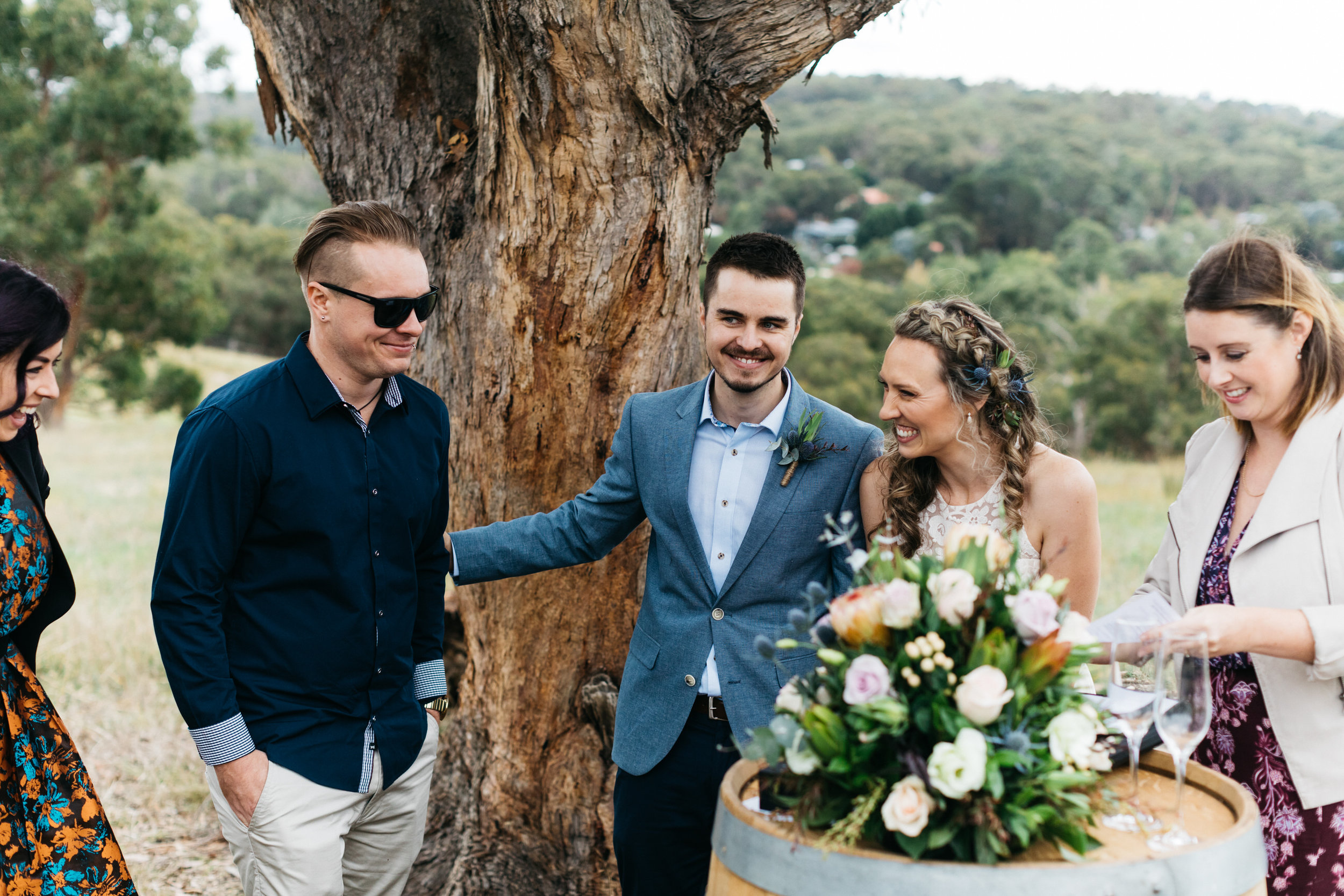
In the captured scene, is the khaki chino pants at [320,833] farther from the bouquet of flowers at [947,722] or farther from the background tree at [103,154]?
the background tree at [103,154]

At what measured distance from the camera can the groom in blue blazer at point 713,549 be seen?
119 inches

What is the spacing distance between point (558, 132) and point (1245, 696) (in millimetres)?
2618

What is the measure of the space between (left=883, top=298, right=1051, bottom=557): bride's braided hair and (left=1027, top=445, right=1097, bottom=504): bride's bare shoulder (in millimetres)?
30

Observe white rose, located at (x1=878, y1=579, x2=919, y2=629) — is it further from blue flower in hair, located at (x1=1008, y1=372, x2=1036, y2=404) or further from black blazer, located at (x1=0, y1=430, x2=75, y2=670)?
black blazer, located at (x1=0, y1=430, x2=75, y2=670)

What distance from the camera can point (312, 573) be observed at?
276cm

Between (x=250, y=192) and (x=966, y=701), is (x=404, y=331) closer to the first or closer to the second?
(x=966, y=701)

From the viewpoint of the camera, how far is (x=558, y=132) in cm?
351

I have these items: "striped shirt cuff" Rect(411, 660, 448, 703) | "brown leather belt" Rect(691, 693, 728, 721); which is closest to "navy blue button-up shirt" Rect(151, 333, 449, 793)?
"striped shirt cuff" Rect(411, 660, 448, 703)

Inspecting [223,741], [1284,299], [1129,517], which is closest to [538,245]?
[223,741]

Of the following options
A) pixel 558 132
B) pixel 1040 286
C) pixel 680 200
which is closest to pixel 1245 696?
pixel 680 200

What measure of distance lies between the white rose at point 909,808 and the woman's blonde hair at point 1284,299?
1549 millimetres

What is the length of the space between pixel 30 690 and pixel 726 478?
1934 millimetres

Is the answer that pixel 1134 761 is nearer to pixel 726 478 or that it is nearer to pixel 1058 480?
pixel 1058 480

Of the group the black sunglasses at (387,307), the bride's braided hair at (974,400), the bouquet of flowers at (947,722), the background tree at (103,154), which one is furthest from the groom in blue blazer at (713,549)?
the background tree at (103,154)
